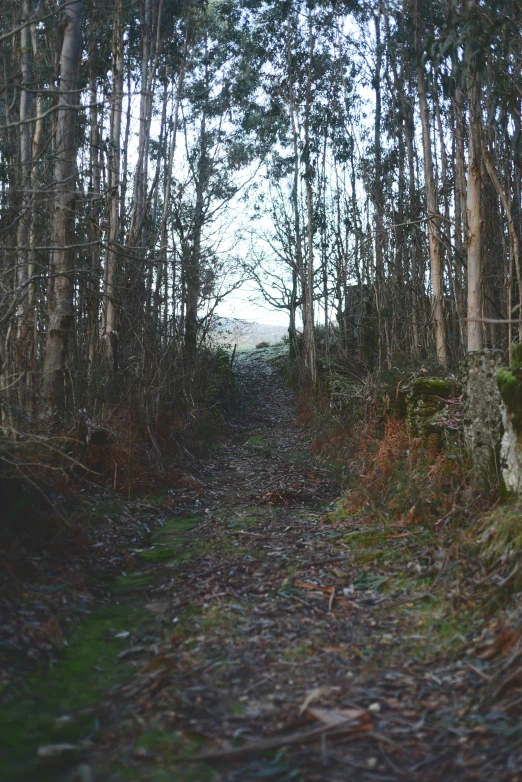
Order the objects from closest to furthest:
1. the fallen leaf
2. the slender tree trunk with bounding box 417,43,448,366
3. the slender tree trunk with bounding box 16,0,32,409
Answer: the fallen leaf
the slender tree trunk with bounding box 16,0,32,409
the slender tree trunk with bounding box 417,43,448,366

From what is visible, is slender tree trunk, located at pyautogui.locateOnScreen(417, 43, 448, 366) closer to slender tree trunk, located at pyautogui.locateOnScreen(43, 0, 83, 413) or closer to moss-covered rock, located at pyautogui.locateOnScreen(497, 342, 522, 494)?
moss-covered rock, located at pyautogui.locateOnScreen(497, 342, 522, 494)

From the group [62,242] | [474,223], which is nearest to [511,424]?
[474,223]

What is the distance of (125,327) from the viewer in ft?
35.6

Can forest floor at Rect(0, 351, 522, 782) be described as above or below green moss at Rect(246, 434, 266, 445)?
below

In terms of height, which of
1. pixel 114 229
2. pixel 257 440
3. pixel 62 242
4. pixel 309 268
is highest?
pixel 309 268

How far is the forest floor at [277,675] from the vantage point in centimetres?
279

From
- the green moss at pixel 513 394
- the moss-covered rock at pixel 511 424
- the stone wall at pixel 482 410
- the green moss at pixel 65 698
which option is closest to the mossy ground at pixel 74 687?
the green moss at pixel 65 698

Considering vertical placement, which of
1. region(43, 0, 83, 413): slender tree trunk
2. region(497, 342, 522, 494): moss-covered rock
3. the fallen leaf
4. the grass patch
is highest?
region(43, 0, 83, 413): slender tree trunk

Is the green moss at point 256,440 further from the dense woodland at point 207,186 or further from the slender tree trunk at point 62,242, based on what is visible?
the slender tree trunk at point 62,242

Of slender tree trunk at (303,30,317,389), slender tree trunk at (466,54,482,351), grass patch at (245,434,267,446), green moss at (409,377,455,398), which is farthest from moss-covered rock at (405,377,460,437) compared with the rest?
slender tree trunk at (303,30,317,389)

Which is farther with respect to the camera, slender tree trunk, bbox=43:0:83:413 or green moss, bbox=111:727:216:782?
slender tree trunk, bbox=43:0:83:413

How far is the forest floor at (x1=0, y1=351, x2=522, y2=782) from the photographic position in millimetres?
2795

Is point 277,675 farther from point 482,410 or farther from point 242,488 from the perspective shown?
point 242,488

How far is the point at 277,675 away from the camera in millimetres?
3623
